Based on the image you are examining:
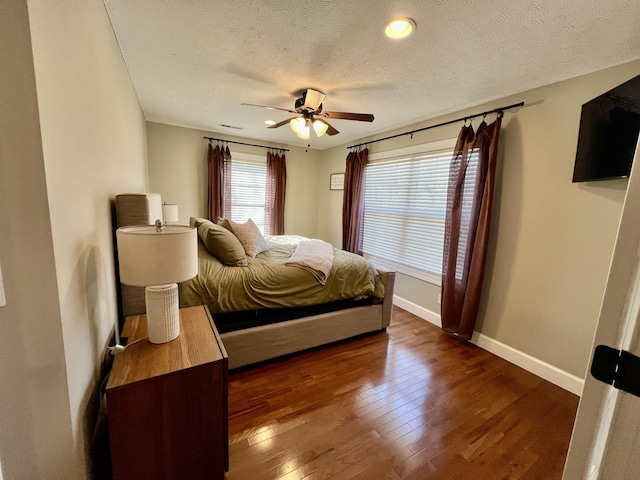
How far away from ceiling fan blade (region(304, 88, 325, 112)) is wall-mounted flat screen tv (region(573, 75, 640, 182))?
1982mm

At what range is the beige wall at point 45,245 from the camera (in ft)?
2.20

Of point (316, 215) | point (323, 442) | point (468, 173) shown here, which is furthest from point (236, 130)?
point (323, 442)

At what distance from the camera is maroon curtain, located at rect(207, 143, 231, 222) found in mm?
4133

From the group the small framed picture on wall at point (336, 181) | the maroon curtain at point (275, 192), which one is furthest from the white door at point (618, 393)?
the maroon curtain at point (275, 192)

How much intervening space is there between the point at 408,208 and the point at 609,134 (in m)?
1.92

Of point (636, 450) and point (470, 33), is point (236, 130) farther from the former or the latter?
point (636, 450)

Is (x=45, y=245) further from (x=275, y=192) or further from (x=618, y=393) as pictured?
(x=275, y=192)

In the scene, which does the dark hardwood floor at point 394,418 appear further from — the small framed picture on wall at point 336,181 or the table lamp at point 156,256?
the small framed picture on wall at point 336,181

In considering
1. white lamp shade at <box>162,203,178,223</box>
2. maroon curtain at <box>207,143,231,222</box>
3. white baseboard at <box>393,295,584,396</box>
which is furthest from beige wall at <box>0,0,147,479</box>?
maroon curtain at <box>207,143,231,222</box>

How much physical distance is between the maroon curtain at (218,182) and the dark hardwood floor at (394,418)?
2848 millimetres

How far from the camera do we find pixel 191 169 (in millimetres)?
4121

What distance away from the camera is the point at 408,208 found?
3.43 metres

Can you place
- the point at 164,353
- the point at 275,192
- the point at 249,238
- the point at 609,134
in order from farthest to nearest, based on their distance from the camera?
the point at 275,192
the point at 249,238
the point at 609,134
the point at 164,353

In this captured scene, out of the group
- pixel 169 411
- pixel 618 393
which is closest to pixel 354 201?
pixel 169 411
